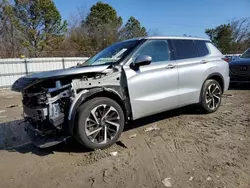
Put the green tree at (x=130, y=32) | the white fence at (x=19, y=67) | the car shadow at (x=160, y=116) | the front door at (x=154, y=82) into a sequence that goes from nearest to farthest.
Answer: the front door at (x=154, y=82) < the car shadow at (x=160, y=116) < the white fence at (x=19, y=67) < the green tree at (x=130, y=32)

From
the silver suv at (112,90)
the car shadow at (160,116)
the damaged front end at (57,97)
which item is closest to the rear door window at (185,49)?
the silver suv at (112,90)

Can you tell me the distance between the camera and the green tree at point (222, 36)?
37.7 metres

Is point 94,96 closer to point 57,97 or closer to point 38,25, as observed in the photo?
point 57,97

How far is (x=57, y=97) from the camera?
3316 mm

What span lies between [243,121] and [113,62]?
3042 mm

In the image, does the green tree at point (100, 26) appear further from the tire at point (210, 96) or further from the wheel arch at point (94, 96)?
the wheel arch at point (94, 96)

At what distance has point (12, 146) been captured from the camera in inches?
161

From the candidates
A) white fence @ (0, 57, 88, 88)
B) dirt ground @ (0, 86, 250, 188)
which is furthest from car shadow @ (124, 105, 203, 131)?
white fence @ (0, 57, 88, 88)

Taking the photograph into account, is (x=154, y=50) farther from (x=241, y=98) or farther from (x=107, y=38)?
(x=107, y=38)

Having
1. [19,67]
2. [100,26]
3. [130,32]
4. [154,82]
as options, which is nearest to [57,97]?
[154,82]

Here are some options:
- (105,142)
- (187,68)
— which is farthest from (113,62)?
(187,68)

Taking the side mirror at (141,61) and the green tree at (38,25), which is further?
the green tree at (38,25)

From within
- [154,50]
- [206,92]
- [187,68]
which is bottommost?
[206,92]

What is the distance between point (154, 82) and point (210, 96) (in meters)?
1.91
